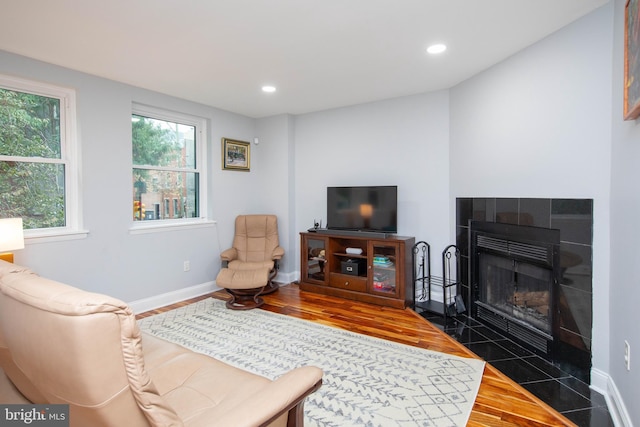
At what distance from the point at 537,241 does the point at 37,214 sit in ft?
14.1

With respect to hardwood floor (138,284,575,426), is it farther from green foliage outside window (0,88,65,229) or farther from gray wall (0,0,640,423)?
green foliage outside window (0,88,65,229)

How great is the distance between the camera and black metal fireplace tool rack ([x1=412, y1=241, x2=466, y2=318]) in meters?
3.43

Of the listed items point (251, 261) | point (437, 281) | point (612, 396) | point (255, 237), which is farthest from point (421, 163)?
point (612, 396)

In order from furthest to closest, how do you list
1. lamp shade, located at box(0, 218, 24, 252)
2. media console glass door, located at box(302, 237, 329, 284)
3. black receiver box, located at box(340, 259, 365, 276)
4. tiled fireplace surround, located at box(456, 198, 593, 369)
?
media console glass door, located at box(302, 237, 329, 284), black receiver box, located at box(340, 259, 365, 276), lamp shade, located at box(0, 218, 24, 252), tiled fireplace surround, located at box(456, 198, 593, 369)

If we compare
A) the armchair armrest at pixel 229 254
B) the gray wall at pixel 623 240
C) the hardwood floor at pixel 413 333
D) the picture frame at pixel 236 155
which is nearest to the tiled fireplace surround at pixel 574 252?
the gray wall at pixel 623 240

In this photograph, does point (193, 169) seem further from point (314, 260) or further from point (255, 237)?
point (314, 260)

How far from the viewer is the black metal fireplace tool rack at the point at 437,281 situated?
3432mm

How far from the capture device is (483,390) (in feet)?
6.95

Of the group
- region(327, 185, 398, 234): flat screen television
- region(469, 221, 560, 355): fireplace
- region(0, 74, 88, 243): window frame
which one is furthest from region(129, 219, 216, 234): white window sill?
region(469, 221, 560, 355): fireplace

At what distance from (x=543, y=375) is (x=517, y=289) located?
2.41 feet

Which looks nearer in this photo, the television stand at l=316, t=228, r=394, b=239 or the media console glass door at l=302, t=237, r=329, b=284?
the television stand at l=316, t=228, r=394, b=239

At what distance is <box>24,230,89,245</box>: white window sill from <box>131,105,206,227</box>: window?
64 cm

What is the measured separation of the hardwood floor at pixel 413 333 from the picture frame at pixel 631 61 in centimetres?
169

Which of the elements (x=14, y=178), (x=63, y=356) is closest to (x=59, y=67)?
(x=14, y=178)
